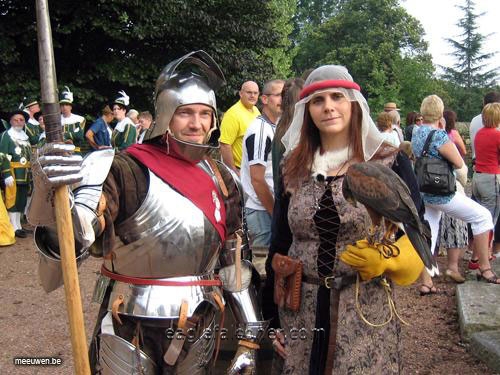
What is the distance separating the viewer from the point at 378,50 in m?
33.4

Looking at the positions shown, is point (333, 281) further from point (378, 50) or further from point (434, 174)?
point (378, 50)

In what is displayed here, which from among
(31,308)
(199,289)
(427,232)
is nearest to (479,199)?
(427,232)

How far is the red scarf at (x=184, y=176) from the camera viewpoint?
7.57 ft

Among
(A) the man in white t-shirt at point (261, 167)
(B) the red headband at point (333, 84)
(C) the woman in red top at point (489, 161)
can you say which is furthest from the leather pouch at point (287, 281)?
(C) the woman in red top at point (489, 161)

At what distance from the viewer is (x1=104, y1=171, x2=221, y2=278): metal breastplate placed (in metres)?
2.20

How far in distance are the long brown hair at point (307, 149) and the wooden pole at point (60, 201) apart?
100 cm

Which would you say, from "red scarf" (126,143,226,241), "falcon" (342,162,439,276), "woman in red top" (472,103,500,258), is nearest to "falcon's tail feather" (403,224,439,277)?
"falcon" (342,162,439,276)

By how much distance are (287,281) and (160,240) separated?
23.3 inches

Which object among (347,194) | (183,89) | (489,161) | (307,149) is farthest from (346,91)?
(489,161)

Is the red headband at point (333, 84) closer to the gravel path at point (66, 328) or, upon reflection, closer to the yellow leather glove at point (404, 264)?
the yellow leather glove at point (404, 264)

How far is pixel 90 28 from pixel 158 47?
1.59 m

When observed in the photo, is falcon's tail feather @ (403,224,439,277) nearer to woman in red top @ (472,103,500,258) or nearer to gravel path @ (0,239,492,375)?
gravel path @ (0,239,492,375)

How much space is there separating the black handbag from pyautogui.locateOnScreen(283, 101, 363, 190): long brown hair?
2.79 meters

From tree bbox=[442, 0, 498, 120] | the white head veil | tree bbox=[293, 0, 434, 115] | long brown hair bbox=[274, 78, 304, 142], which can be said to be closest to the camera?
the white head veil
